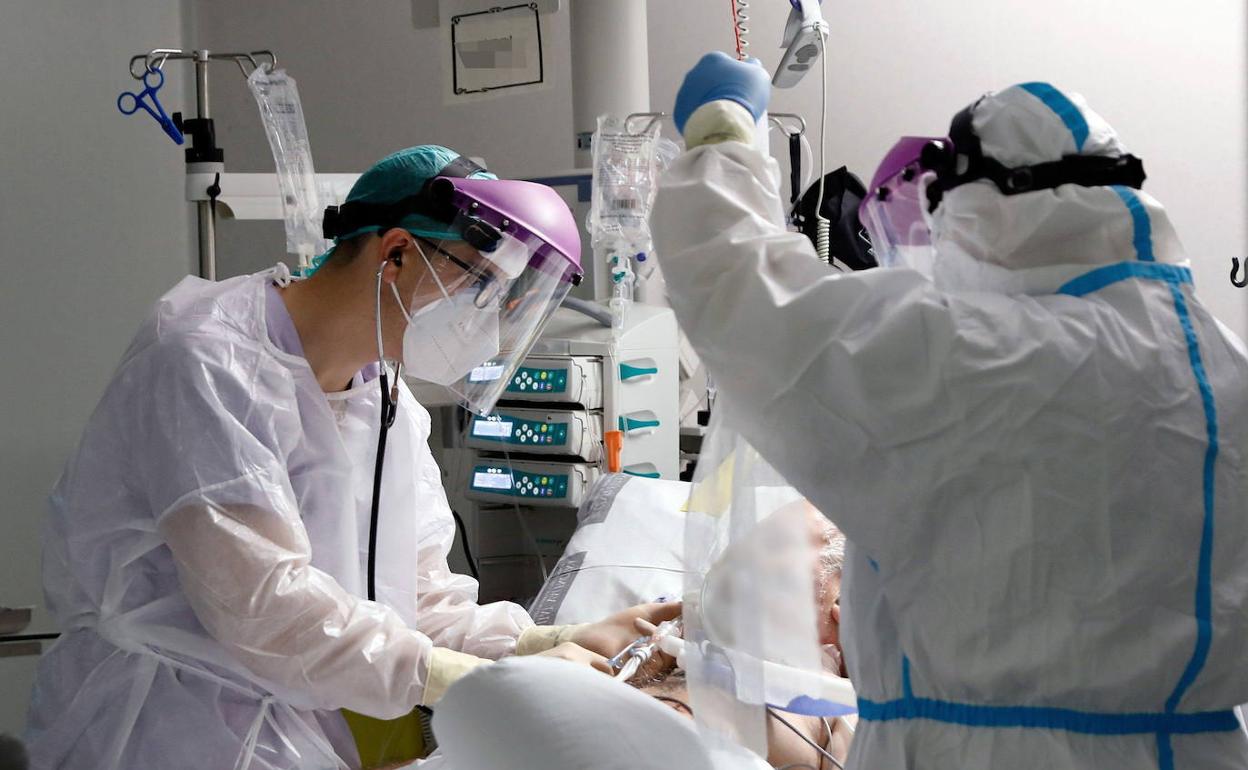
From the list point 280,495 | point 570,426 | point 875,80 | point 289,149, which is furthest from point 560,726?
point 875,80

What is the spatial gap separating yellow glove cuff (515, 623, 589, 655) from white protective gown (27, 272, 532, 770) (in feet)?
1.02

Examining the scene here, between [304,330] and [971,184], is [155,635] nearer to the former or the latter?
[304,330]

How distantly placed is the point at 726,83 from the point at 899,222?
0.84ft

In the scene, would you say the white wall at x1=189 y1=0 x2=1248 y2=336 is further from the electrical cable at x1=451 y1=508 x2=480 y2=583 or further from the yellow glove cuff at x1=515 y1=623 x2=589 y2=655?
the yellow glove cuff at x1=515 y1=623 x2=589 y2=655

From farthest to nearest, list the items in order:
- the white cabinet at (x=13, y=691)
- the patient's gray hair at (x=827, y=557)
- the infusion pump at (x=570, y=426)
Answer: the white cabinet at (x=13, y=691), the infusion pump at (x=570, y=426), the patient's gray hair at (x=827, y=557)

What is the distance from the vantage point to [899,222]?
1291 mm

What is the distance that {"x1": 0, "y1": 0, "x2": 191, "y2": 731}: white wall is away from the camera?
296cm

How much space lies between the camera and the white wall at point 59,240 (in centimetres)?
296

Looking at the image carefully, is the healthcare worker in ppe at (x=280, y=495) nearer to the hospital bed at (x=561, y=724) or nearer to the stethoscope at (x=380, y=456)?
the stethoscope at (x=380, y=456)

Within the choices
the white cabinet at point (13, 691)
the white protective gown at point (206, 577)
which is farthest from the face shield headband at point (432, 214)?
the white cabinet at point (13, 691)

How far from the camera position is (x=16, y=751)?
801 mm

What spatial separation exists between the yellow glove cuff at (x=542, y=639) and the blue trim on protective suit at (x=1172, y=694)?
0.86m

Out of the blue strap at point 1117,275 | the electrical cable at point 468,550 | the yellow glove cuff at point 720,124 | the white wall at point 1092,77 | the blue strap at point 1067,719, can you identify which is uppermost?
the white wall at point 1092,77

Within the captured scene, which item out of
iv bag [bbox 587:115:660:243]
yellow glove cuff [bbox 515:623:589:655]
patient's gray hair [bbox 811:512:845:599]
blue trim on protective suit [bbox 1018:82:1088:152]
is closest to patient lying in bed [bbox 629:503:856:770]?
patient's gray hair [bbox 811:512:845:599]
